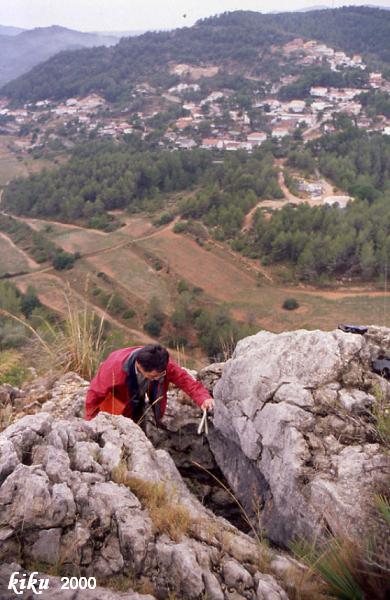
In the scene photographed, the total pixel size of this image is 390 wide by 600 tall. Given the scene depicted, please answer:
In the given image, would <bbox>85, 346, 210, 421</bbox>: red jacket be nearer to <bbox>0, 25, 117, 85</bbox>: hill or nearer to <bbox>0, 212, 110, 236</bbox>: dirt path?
<bbox>0, 212, 110, 236</bbox>: dirt path

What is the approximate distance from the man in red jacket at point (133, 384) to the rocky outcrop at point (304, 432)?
0.30 metres

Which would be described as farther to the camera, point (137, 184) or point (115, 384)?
point (137, 184)

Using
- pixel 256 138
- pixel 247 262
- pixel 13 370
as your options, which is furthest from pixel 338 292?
pixel 256 138

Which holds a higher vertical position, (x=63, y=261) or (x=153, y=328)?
(x=153, y=328)

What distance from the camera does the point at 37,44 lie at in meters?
149

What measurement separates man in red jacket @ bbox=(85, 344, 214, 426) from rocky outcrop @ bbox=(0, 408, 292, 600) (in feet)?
1.80

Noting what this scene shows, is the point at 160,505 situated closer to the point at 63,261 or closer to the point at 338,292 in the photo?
the point at 338,292

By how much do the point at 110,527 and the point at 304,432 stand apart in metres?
0.98

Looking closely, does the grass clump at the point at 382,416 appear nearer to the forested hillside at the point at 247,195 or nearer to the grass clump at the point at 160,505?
the grass clump at the point at 160,505

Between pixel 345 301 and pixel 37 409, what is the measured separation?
18.6m

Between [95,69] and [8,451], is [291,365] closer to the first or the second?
[8,451]

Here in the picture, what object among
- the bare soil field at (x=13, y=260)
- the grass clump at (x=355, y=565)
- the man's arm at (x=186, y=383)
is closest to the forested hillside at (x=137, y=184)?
the bare soil field at (x=13, y=260)

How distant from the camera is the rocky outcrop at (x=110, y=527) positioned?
176cm

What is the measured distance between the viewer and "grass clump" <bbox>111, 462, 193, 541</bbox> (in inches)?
76.2
